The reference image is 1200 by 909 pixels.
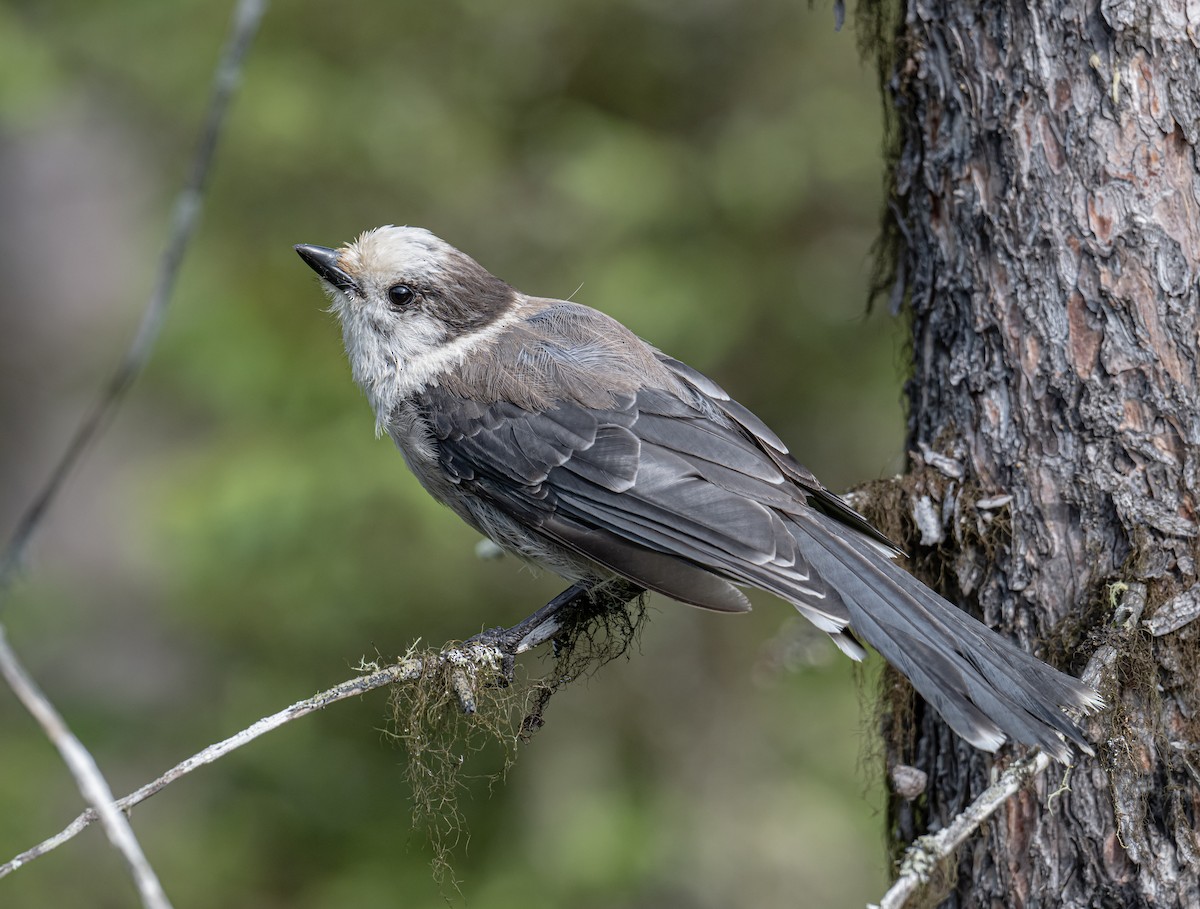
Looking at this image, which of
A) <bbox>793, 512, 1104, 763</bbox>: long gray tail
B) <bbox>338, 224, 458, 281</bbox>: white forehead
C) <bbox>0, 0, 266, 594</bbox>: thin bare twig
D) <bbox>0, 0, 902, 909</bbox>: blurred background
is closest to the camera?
<bbox>0, 0, 266, 594</bbox>: thin bare twig

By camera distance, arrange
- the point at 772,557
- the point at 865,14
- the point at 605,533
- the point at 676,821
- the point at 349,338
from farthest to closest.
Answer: the point at 676,821, the point at 349,338, the point at 865,14, the point at 605,533, the point at 772,557

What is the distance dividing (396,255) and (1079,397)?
199cm

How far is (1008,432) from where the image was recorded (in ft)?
8.00

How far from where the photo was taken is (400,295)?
3.38 metres

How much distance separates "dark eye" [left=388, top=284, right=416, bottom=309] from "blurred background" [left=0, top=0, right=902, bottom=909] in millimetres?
1138

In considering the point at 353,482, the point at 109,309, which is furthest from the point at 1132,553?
the point at 109,309

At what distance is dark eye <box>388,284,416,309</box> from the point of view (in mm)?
3373

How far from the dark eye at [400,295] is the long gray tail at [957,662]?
1.52m

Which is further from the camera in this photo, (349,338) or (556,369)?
(349,338)

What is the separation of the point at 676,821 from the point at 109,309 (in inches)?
157

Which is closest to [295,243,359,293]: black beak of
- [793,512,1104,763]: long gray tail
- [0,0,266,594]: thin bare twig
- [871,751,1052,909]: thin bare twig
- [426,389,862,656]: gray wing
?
[426,389,862,656]: gray wing

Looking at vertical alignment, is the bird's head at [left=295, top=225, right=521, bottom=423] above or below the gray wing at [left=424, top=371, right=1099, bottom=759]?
above

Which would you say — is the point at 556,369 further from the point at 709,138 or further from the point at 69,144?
the point at 69,144

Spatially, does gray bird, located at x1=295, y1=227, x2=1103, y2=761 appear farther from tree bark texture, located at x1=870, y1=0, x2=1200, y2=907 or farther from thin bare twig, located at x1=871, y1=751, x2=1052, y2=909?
tree bark texture, located at x1=870, y1=0, x2=1200, y2=907
